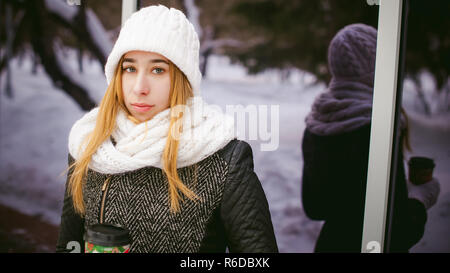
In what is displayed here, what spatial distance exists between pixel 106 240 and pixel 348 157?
3.98 feet

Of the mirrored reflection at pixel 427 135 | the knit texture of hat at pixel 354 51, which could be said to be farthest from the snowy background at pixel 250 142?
the knit texture of hat at pixel 354 51

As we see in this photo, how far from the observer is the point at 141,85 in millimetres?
1020

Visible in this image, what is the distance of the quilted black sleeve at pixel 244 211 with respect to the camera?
1.02 meters

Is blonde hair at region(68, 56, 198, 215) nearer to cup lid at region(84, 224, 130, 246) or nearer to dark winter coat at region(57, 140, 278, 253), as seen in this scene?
dark winter coat at region(57, 140, 278, 253)

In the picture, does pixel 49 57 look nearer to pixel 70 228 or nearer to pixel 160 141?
pixel 70 228

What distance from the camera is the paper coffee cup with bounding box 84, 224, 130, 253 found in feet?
A: 3.04

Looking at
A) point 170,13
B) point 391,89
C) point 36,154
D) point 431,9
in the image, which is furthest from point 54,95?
point 431,9

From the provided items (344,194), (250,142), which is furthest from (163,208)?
(344,194)

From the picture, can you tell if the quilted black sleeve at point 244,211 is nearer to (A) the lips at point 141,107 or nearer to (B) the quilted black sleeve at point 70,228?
(A) the lips at point 141,107

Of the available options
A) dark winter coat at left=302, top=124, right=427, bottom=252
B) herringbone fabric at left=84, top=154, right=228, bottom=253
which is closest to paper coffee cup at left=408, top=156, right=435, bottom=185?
dark winter coat at left=302, top=124, right=427, bottom=252

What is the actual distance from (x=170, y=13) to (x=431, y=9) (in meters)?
1.31

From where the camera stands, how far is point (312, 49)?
194cm

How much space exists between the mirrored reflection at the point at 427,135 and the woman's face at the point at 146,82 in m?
1.24

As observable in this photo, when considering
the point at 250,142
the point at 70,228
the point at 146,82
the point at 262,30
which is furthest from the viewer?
the point at 262,30
